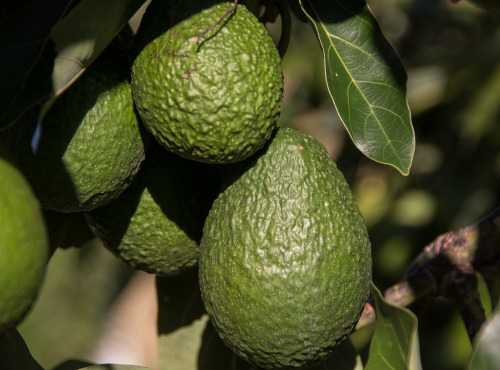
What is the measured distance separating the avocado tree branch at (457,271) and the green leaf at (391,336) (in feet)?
0.41

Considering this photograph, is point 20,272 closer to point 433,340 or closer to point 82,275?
point 433,340

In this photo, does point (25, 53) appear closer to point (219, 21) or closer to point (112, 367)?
point (219, 21)

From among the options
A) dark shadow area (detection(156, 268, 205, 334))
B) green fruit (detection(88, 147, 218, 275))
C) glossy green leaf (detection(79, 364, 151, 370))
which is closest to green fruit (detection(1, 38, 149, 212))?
green fruit (detection(88, 147, 218, 275))

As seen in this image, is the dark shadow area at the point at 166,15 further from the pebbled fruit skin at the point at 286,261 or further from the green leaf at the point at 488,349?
the green leaf at the point at 488,349

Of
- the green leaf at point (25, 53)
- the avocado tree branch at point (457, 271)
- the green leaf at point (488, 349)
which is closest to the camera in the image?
the green leaf at point (488, 349)

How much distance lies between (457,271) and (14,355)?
0.98m

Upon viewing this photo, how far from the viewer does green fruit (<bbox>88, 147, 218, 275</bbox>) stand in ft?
4.66

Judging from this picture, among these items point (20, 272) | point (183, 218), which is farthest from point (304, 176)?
point (20, 272)

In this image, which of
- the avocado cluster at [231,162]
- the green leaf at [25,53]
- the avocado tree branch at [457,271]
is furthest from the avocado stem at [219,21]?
the avocado tree branch at [457,271]

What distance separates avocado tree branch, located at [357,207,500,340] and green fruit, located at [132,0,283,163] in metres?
0.54

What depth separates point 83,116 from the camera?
4.04 ft

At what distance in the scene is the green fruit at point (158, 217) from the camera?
142cm

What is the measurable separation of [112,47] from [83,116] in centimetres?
17

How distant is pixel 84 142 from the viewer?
1229 mm
